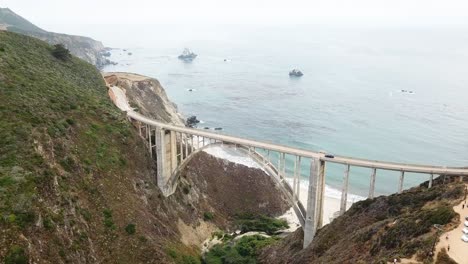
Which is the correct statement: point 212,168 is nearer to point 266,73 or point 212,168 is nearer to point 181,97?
point 181,97

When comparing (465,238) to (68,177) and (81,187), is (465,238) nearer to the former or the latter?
(81,187)

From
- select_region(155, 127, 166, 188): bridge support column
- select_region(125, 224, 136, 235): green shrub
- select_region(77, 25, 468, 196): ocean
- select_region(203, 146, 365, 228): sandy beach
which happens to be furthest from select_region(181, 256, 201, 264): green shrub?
select_region(77, 25, 468, 196): ocean

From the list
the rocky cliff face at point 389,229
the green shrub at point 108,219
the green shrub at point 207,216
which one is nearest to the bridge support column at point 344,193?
the rocky cliff face at point 389,229

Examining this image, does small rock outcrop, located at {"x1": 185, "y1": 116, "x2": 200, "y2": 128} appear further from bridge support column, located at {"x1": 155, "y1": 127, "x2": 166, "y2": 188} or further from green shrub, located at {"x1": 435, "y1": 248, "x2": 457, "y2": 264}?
green shrub, located at {"x1": 435, "y1": 248, "x2": 457, "y2": 264}

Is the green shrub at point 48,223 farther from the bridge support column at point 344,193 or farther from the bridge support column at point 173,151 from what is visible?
the bridge support column at point 344,193

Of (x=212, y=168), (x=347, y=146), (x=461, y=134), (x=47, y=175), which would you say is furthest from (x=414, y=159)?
(x=47, y=175)
